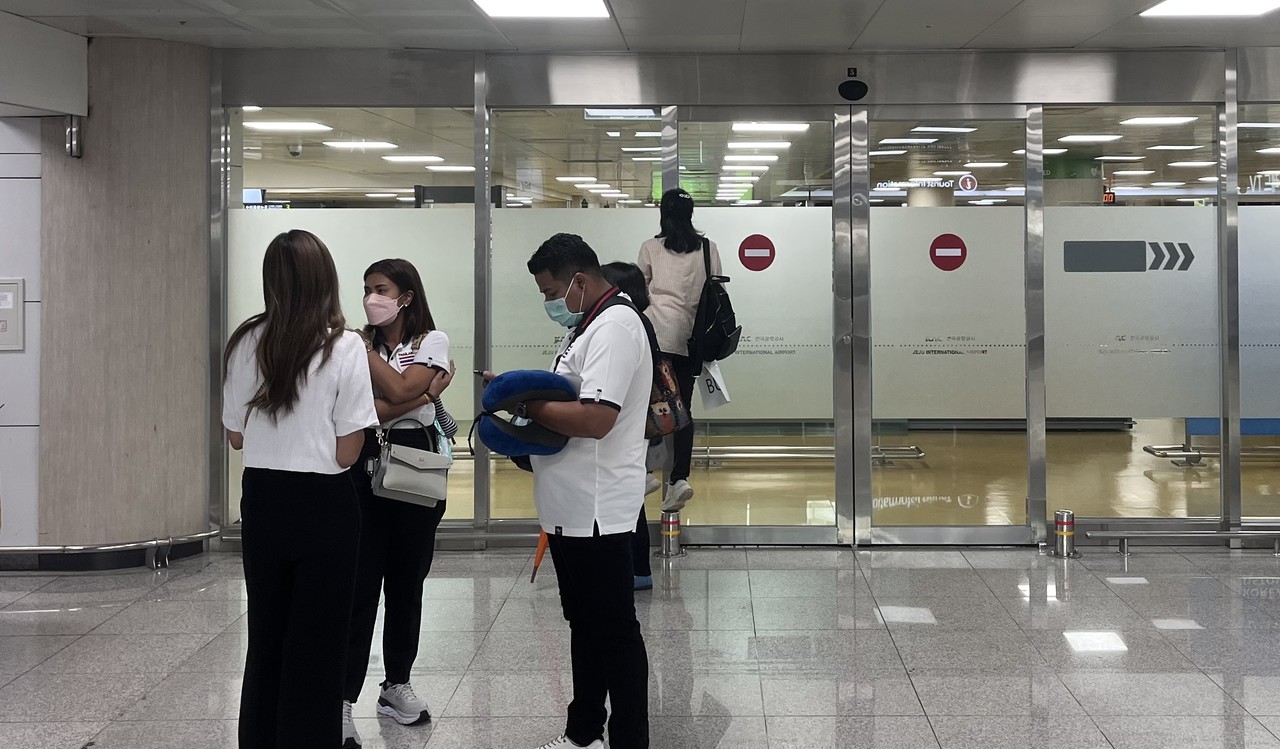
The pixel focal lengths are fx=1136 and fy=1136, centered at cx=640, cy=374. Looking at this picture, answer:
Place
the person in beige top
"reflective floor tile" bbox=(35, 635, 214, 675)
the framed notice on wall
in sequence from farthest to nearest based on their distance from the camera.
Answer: the framed notice on wall, the person in beige top, "reflective floor tile" bbox=(35, 635, 214, 675)

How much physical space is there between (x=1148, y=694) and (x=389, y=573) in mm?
2903

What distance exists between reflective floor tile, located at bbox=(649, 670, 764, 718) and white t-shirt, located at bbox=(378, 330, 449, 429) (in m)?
1.39

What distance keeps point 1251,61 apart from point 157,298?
6.93 meters

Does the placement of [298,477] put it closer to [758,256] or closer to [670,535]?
[670,535]

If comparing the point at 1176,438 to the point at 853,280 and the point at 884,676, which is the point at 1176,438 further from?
the point at 884,676

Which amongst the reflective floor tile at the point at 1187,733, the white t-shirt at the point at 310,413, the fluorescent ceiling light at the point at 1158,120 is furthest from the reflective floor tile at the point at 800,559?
the white t-shirt at the point at 310,413

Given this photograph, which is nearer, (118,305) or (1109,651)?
(1109,651)

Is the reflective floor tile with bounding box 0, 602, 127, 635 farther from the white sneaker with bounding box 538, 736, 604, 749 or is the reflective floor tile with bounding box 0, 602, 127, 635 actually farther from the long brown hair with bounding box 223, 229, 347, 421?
the long brown hair with bounding box 223, 229, 347, 421

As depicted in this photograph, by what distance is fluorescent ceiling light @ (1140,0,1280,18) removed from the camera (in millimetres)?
6141

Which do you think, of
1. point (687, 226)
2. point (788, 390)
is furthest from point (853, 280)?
point (687, 226)

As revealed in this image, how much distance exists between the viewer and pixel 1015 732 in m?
3.98

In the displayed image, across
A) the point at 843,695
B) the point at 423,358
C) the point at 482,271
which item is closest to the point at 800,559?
the point at 843,695

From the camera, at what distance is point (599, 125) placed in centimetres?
729

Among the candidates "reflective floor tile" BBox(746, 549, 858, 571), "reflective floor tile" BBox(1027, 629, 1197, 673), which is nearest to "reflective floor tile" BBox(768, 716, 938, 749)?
"reflective floor tile" BBox(1027, 629, 1197, 673)
